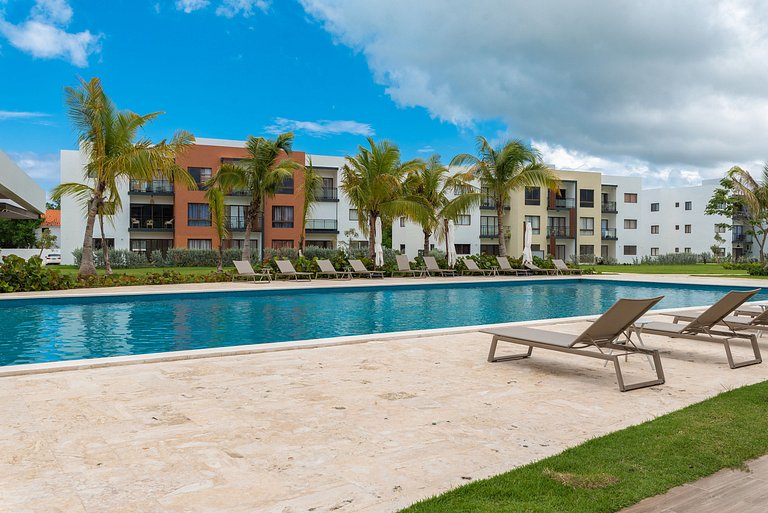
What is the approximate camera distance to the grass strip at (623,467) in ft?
9.12

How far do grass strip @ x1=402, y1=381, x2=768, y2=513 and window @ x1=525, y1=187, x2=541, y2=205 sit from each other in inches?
1802

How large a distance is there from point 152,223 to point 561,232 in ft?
105

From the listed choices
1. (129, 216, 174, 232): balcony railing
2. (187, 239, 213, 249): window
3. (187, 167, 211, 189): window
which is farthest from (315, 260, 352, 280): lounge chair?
(129, 216, 174, 232): balcony railing

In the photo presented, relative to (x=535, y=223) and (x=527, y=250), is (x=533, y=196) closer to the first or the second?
(x=535, y=223)

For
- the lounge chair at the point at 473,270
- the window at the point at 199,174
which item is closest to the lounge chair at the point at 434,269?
the lounge chair at the point at 473,270

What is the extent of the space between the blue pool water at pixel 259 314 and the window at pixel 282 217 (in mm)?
23893

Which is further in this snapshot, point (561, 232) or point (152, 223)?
point (561, 232)

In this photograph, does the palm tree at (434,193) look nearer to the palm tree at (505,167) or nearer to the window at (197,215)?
the palm tree at (505,167)

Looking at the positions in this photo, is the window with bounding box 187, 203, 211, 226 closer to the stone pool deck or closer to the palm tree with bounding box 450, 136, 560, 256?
the palm tree with bounding box 450, 136, 560, 256

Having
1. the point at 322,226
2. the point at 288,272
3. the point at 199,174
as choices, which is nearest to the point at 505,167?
the point at 288,272

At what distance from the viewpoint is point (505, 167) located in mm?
26203

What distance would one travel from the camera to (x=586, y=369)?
20.4ft

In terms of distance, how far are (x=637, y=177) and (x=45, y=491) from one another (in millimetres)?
59244

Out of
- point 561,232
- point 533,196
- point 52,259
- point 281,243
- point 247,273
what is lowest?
point 247,273
